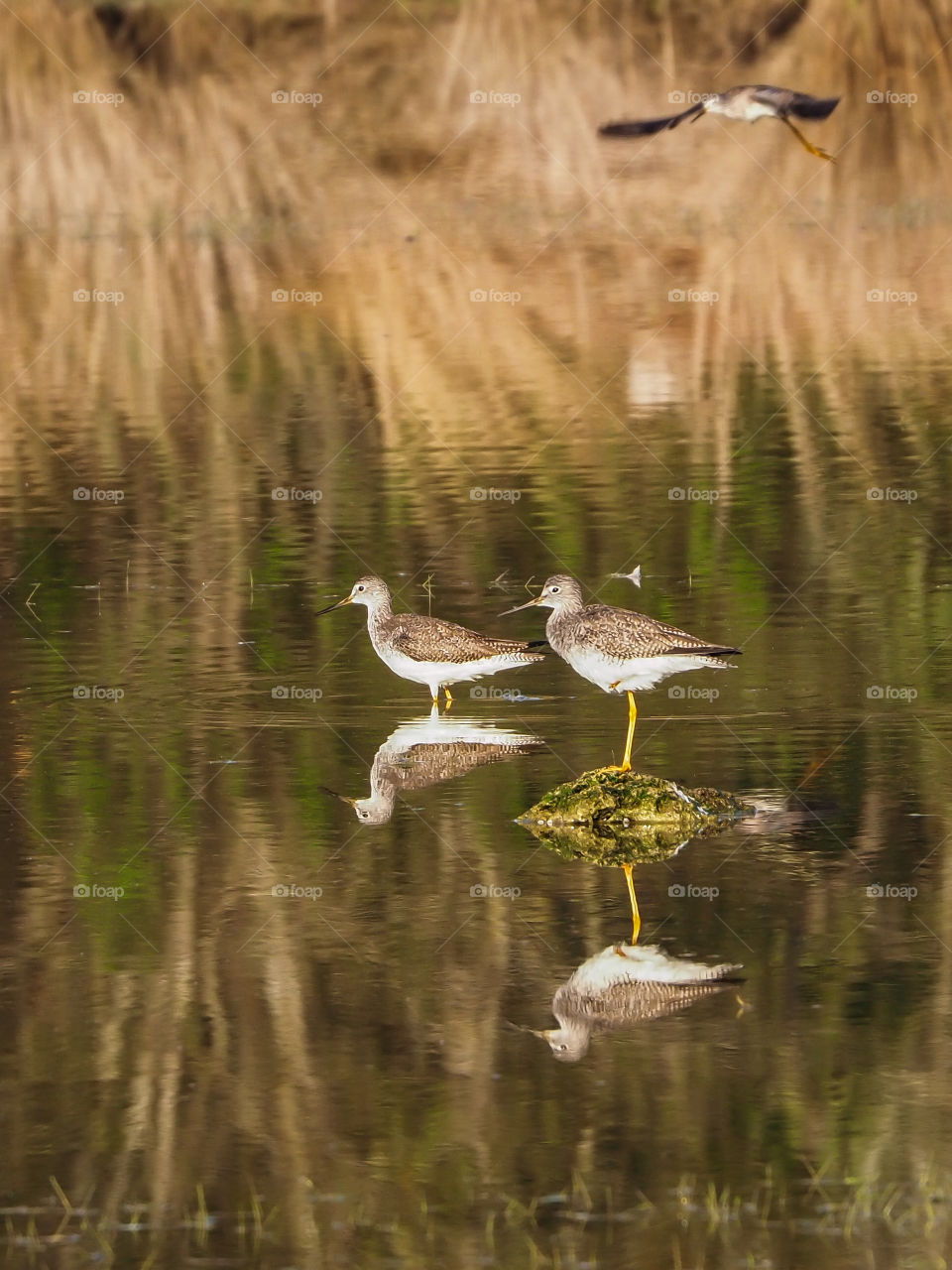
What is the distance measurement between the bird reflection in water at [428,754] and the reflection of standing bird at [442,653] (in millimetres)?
318

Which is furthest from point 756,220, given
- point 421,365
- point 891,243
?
point 421,365

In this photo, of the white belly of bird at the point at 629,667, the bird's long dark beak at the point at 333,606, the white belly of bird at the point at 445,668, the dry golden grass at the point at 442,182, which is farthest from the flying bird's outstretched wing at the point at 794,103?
the dry golden grass at the point at 442,182

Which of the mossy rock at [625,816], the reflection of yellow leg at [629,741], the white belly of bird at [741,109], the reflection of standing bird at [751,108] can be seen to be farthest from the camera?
the white belly of bird at [741,109]

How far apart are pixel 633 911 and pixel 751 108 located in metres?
9.99

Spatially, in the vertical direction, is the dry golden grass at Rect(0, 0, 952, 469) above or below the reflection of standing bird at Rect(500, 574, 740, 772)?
above

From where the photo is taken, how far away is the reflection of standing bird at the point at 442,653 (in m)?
13.9

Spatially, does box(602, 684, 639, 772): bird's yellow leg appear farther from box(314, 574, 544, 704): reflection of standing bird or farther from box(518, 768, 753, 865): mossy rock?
box(314, 574, 544, 704): reflection of standing bird

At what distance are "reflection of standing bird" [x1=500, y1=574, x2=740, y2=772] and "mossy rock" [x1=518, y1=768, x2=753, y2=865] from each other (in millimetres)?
733

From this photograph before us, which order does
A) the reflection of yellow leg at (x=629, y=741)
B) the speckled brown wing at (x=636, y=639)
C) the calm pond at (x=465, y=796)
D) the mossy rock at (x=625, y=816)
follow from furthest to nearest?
1. the speckled brown wing at (x=636, y=639)
2. the reflection of yellow leg at (x=629, y=741)
3. the mossy rock at (x=625, y=816)
4. the calm pond at (x=465, y=796)

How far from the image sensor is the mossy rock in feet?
35.7

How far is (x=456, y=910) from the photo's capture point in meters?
10.0

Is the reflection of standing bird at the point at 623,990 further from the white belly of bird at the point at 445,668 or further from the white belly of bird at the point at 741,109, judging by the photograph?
the white belly of bird at the point at 741,109

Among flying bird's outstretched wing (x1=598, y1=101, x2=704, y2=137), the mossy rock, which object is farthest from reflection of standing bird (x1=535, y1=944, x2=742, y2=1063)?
flying bird's outstretched wing (x1=598, y1=101, x2=704, y2=137)

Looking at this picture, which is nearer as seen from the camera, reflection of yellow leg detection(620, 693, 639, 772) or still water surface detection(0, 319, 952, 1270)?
still water surface detection(0, 319, 952, 1270)
